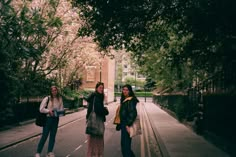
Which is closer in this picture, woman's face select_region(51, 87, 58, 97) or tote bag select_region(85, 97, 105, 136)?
tote bag select_region(85, 97, 105, 136)

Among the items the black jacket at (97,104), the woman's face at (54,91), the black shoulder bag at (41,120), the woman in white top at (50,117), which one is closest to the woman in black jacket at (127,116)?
the black jacket at (97,104)

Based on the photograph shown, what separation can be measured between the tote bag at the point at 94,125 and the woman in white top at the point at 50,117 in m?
1.78

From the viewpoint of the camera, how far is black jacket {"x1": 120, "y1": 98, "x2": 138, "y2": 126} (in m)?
8.04

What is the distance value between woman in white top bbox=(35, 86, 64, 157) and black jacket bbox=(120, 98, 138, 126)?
2.22 metres

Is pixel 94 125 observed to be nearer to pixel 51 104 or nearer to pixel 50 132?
pixel 50 132

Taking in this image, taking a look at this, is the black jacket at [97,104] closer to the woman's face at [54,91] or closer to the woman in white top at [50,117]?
the woman in white top at [50,117]

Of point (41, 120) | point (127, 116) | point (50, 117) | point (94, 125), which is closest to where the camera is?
point (94, 125)

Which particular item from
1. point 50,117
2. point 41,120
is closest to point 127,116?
point 50,117

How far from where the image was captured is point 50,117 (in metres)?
9.62

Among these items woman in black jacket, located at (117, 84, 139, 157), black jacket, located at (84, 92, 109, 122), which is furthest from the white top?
woman in black jacket, located at (117, 84, 139, 157)

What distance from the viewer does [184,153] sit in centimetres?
1058

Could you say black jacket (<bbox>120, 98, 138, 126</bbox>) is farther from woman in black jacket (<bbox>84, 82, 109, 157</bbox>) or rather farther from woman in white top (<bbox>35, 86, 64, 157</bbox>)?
woman in white top (<bbox>35, 86, 64, 157</bbox>)

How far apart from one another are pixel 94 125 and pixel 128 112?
31.0 inches

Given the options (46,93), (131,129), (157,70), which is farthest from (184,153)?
(157,70)
